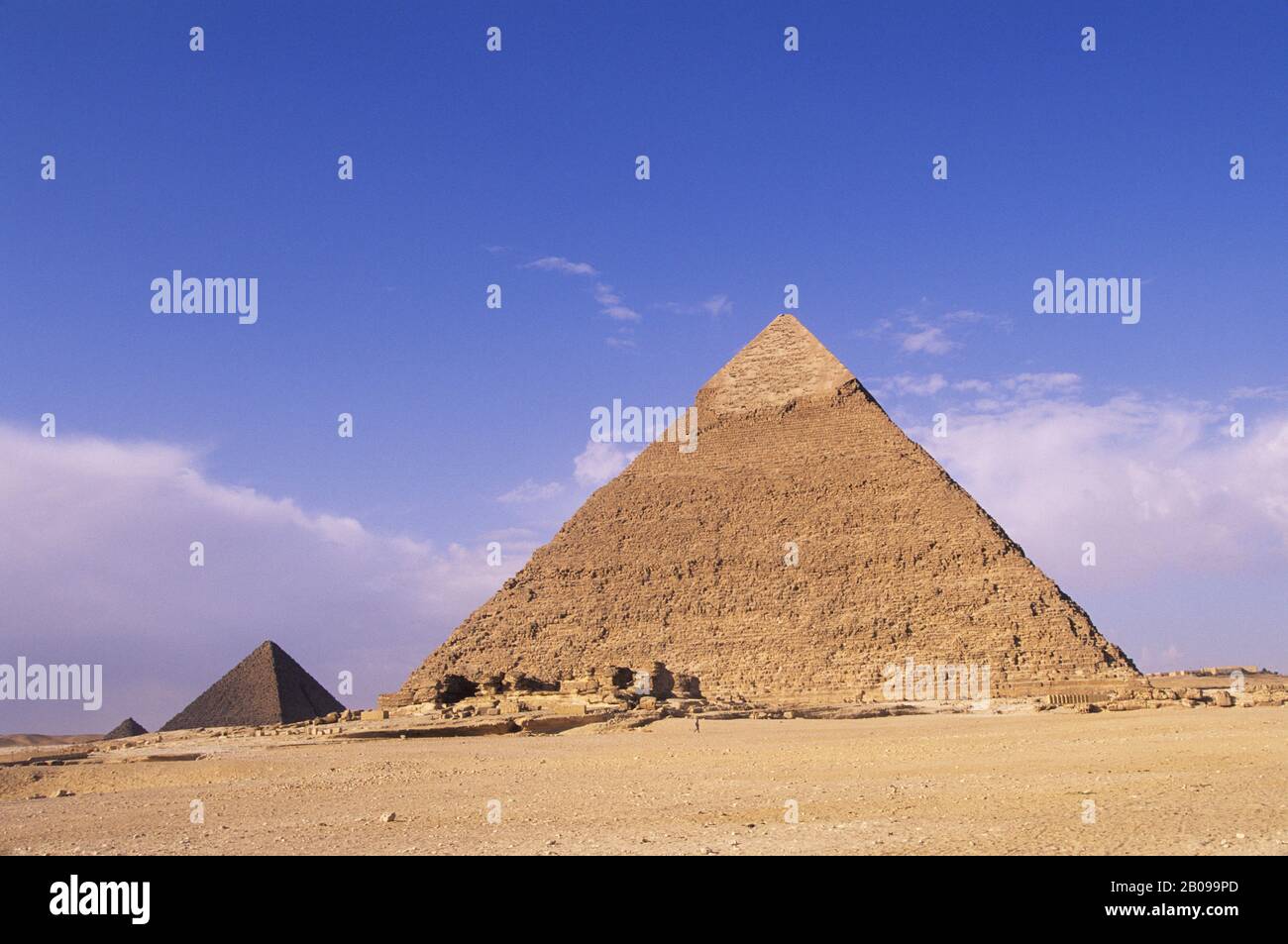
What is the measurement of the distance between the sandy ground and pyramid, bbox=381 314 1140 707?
102 feet

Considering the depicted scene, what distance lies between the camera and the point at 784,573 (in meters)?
60.2

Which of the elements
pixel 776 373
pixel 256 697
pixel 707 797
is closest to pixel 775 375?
pixel 776 373

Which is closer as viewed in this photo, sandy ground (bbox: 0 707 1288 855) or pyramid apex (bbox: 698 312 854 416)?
sandy ground (bbox: 0 707 1288 855)

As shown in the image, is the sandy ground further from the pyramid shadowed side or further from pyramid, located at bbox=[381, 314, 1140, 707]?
the pyramid shadowed side

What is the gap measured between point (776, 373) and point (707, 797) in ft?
202

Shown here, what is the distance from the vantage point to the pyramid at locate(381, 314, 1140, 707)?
51.5 metres

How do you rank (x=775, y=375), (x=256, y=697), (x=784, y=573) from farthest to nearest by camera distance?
(x=775, y=375) < (x=784, y=573) < (x=256, y=697)

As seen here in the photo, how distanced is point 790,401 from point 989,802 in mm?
60735

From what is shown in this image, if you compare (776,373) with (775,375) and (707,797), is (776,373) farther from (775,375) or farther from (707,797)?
(707,797)

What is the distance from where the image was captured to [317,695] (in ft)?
134

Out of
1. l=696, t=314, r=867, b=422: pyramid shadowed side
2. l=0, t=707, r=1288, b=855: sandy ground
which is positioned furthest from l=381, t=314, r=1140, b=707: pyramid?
l=0, t=707, r=1288, b=855: sandy ground

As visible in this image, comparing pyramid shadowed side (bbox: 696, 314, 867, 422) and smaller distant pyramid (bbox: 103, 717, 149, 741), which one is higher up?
pyramid shadowed side (bbox: 696, 314, 867, 422)

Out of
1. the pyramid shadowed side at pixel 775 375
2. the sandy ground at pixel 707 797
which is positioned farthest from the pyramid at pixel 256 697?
the pyramid shadowed side at pixel 775 375
